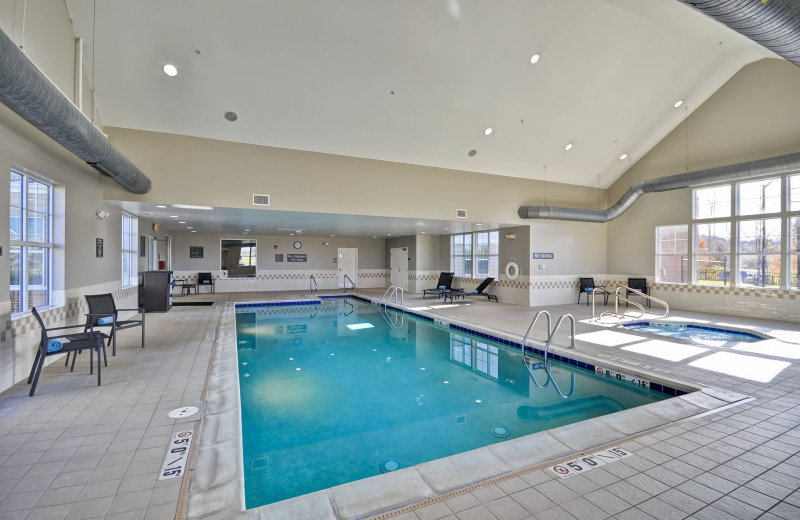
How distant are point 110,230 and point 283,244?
25.4 ft

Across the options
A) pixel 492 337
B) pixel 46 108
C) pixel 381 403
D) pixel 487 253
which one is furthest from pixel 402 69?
pixel 487 253

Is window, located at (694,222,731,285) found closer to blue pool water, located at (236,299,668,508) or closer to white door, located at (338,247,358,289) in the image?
blue pool water, located at (236,299,668,508)

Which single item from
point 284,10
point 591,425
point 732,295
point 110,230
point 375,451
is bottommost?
point 375,451

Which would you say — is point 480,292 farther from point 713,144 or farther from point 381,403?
point 381,403

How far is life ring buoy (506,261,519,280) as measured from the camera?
10.1m

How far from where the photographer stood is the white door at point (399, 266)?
1424 cm

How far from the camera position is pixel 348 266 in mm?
15164

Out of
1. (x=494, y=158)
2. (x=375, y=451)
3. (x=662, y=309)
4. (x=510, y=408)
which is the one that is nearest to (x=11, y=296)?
(x=375, y=451)

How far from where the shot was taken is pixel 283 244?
13938mm

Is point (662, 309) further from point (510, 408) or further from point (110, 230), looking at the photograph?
point (110, 230)

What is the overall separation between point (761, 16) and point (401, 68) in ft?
13.3

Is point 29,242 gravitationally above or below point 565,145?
below

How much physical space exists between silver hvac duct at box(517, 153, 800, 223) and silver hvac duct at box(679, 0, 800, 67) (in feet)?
17.3

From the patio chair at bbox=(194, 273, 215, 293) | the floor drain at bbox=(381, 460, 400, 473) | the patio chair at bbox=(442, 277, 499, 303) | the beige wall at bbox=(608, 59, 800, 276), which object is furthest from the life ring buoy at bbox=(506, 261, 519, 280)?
the patio chair at bbox=(194, 273, 215, 293)
